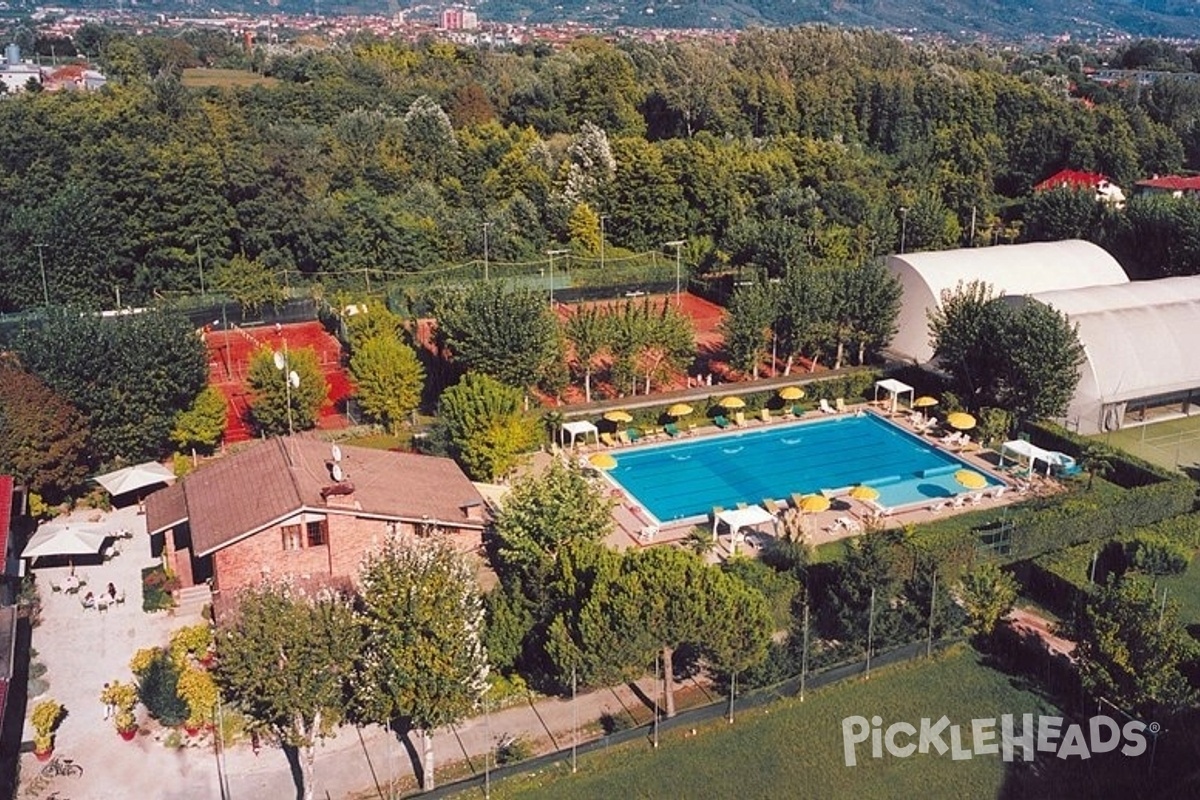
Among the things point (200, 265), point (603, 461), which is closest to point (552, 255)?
point (200, 265)

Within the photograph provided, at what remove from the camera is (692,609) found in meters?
18.1

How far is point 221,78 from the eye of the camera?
108188 millimetres

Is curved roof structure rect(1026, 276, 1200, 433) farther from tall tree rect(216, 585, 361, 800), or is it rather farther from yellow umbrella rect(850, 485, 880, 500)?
tall tree rect(216, 585, 361, 800)

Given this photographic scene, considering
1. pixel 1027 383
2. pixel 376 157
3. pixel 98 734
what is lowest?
pixel 98 734

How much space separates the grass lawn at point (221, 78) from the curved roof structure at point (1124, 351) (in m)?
79.7

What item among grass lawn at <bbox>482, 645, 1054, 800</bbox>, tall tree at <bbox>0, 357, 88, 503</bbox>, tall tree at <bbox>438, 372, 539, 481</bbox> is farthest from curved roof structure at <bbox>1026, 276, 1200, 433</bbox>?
tall tree at <bbox>0, 357, 88, 503</bbox>

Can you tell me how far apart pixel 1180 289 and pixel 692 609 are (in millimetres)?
30564

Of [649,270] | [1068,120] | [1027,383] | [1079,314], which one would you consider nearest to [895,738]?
[1027,383]

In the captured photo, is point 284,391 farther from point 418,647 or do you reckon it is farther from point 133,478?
point 418,647

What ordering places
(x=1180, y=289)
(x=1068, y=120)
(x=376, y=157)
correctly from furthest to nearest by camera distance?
(x=1068, y=120) < (x=376, y=157) < (x=1180, y=289)

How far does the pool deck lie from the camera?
2714cm

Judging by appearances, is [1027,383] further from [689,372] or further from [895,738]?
[895,738]

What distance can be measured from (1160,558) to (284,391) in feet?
77.9

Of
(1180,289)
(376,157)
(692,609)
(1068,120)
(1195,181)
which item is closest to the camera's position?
(692,609)
